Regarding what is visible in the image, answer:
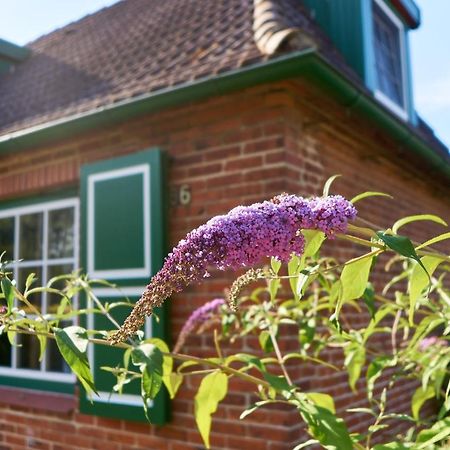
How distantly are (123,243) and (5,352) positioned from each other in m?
2.03

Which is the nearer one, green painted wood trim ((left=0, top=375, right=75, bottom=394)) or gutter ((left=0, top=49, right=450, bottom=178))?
gutter ((left=0, top=49, right=450, bottom=178))

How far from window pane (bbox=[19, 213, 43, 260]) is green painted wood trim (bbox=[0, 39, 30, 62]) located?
332cm

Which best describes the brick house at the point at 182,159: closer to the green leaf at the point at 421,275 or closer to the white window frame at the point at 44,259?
the white window frame at the point at 44,259

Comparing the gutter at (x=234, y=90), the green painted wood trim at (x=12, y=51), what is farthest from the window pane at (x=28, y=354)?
the green painted wood trim at (x=12, y=51)

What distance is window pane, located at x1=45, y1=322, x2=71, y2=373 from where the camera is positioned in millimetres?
4771

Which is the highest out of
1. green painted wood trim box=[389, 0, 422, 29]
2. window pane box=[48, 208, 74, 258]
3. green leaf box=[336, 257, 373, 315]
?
green painted wood trim box=[389, 0, 422, 29]

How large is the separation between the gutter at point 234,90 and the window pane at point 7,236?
29.5 inches

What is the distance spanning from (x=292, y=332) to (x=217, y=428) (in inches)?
29.8

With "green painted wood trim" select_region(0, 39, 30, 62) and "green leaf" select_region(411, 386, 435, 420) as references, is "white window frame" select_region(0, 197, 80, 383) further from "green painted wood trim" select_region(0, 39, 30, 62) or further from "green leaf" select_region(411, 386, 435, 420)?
"green painted wood trim" select_region(0, 39, 30, 62)

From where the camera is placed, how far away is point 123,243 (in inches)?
159

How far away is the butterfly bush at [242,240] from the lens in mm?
917

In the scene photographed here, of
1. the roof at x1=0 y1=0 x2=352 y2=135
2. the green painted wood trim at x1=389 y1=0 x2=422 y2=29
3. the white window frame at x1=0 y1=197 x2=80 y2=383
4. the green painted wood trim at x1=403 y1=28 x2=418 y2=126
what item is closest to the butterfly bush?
the roof at x1=0 y1=0 x2=352 y2=135

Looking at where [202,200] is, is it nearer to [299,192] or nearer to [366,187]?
[299,192]

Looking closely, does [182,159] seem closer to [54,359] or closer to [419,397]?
[54,359]
